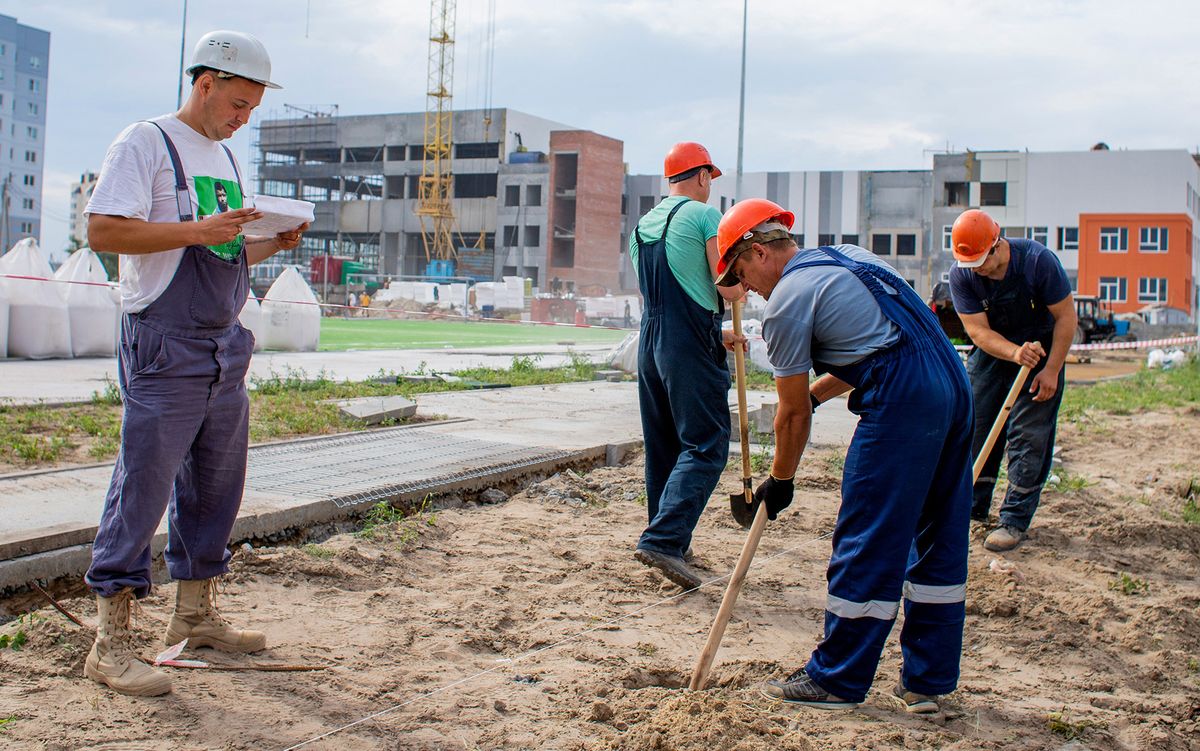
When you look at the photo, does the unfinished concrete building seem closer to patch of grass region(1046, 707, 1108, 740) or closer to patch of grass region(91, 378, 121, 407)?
patch of grass region(91, 378, 121, 407)

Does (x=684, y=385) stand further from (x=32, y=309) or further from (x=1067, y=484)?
(x=32, y=309)

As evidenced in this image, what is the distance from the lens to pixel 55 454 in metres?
6.53

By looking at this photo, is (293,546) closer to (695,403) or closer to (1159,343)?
(695,403)

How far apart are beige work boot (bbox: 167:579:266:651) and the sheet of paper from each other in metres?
1.20

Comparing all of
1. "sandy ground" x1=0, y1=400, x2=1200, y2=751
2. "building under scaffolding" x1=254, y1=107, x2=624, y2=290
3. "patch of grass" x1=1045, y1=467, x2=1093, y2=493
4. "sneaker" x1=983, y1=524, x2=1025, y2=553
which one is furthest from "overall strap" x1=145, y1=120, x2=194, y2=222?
"building under scaffolding" x1=254, y1=107, x2=624, y2=290

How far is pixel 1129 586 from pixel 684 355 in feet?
7.97

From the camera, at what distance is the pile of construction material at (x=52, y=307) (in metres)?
13.8

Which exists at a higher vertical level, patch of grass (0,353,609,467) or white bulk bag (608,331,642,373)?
white bulk bag (608,331,642,373)

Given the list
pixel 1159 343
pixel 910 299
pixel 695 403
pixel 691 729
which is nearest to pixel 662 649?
pixel 691 729

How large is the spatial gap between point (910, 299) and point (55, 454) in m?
5.38

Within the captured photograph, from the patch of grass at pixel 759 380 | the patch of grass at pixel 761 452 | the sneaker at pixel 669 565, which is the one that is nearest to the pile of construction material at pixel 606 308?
the patch of grass at pixel 759 380

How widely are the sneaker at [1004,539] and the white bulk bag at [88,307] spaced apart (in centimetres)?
1249

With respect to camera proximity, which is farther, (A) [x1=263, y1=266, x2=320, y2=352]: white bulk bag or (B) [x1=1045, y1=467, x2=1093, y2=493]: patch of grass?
(A) [x1=263, y1=266, x2=320, y2=352]: white bulk bag

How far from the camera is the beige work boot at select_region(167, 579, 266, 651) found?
3.56 metres
